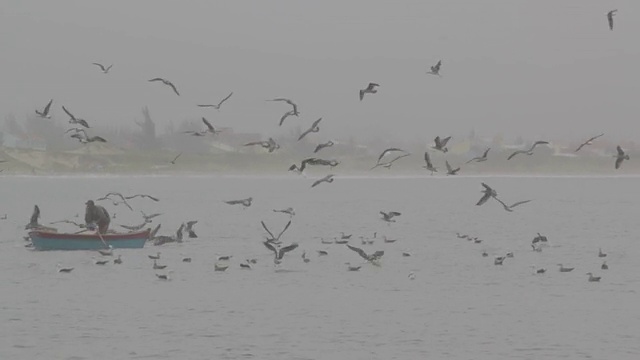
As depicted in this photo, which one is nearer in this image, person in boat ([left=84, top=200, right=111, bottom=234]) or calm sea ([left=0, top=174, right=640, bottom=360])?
calm sea ([left=0, top=174, right=640, bottom=360])

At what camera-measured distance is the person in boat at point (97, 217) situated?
5800cm

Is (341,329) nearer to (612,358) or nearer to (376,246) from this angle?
(612,358)

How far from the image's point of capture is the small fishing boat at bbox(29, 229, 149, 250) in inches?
2338

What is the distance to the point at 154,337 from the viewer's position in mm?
37469

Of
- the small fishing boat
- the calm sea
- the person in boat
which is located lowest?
the calm sea

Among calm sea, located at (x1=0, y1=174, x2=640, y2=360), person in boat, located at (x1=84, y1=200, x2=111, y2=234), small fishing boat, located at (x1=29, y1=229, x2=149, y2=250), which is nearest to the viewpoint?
calm sea, located at (x1=0, y1=174, x2=640, y2=360)

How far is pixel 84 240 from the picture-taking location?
59.8 m

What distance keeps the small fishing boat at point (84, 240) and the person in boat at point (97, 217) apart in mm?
483

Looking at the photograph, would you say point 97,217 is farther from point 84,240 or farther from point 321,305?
point 321,305

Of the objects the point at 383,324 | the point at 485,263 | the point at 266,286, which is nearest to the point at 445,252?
the point at 485,263

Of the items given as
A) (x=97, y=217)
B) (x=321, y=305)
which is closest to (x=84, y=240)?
(x=97, y=217)

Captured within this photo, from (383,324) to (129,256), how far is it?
24.6 m

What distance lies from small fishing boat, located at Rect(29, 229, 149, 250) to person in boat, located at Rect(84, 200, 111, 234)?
1.58 feet

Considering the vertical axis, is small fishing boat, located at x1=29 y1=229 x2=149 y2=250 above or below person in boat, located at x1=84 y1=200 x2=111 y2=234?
below
